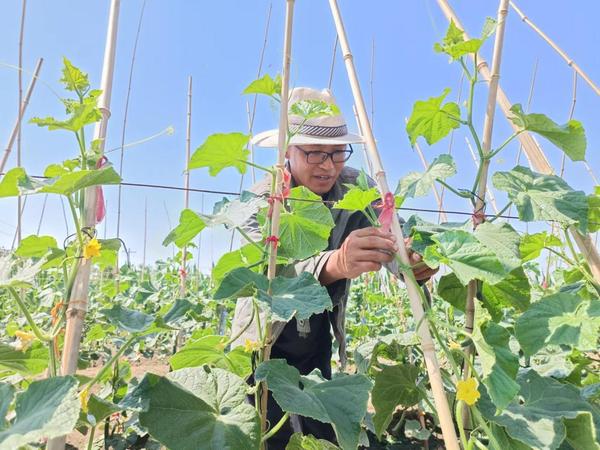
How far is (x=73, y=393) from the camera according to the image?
2.00ft

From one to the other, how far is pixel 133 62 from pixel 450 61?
3.14m

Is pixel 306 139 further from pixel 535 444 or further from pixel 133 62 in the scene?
pixel 133 62

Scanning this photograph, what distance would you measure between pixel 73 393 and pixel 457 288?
0.69 m

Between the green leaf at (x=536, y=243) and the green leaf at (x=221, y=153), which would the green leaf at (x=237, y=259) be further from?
the green leaf at (x=536, y=243)

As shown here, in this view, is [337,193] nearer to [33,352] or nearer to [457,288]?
[457,288]

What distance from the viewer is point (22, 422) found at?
61 cm

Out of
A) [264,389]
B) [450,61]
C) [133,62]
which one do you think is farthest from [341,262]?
[133,62]

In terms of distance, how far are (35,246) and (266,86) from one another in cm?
51

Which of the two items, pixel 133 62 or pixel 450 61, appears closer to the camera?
pixel 450 61

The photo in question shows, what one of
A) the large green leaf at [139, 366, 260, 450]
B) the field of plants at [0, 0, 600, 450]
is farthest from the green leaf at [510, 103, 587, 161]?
the large green leaf at [139, 366, 260, 450]

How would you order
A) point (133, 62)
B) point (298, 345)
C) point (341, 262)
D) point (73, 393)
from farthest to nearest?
1. point (133, 62)
2. point (298, 345)
3. point (341, 262)
4. point (73, 393)

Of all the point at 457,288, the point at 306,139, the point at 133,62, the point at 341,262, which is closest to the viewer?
the point at 457,288

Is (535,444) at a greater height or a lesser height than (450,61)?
lesser

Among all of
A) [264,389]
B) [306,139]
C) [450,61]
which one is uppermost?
[450,61]
